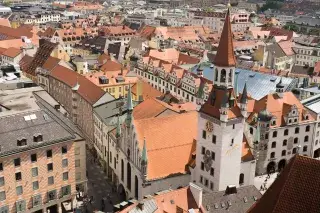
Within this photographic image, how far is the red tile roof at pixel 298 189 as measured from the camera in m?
44.1

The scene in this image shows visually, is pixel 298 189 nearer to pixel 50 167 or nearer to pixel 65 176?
pixel 50 167

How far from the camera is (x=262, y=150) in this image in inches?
3696

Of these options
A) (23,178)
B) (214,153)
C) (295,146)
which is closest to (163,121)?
(214,153)

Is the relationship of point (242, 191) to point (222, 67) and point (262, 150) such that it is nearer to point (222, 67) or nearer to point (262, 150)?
point (222, 67)

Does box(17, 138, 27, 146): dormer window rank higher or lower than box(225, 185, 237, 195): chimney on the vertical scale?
higher

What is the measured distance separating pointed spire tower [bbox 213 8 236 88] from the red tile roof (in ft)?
79.5

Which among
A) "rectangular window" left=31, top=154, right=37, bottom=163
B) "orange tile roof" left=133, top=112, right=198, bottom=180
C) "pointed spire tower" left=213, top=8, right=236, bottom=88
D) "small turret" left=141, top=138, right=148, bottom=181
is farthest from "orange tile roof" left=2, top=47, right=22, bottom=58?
"pointed spire tower" left=213, top=8, right=236, bottom=88

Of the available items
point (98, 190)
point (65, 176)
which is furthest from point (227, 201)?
point (98, 190)

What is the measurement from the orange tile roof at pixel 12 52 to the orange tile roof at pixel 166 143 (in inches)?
3964

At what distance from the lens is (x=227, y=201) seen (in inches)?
2571

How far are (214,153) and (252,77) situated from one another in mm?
57302

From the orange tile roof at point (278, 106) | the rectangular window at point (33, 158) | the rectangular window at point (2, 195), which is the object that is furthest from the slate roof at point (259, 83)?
the rectangular window at point (2, 195)

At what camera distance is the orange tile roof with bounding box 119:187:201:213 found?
6203 centimetres

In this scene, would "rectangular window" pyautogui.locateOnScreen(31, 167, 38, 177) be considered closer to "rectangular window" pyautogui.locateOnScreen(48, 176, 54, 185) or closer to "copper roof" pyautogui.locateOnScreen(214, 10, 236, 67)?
"rectangular window" pyautogui.locateOnScreen(48, 176, 54, 185)
